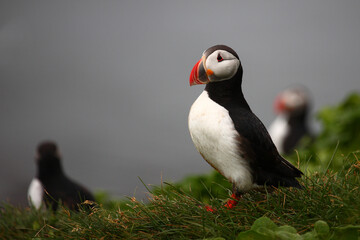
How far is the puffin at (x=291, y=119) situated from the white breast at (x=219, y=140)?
508cm

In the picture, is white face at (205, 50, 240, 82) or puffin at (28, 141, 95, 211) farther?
puffin at (28, 141, 95, 211)

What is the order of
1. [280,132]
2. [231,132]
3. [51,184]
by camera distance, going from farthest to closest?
1. [280,132]
2. [51,184]
3. [231,132]

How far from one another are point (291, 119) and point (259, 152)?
5.75 meters

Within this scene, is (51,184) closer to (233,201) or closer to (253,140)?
(233,201)

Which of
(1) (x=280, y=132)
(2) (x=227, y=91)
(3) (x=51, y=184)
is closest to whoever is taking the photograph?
(2) (x=227, y=91)

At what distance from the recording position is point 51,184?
418 cm

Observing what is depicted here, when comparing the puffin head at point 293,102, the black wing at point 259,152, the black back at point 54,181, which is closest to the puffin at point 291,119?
the puffin head at point 293,102

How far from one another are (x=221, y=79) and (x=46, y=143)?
2.34 metres

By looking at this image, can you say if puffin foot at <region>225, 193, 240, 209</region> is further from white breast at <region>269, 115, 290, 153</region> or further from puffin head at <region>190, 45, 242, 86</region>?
white breast at <region>269, 115, 290, 153</region>

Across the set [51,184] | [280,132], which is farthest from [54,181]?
[280,132]

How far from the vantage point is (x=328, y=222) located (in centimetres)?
251

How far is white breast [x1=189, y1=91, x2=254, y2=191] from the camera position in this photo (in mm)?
2629

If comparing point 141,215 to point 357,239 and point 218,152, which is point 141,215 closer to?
point 218,152

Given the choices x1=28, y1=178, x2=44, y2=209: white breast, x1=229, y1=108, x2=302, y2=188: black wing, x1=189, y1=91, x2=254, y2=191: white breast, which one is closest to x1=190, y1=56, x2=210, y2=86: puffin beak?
x1=189, y1=91, x2=254, y2=191: white breast
